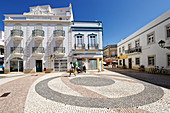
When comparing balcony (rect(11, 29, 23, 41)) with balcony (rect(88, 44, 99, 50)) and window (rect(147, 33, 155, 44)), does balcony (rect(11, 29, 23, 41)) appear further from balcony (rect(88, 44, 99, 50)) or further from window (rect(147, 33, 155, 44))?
window (rect(147, 33, 155, 44))

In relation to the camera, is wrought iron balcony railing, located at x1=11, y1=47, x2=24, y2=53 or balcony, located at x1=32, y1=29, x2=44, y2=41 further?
balcony, located at x1=32, y1=29, x2=44, y2=41

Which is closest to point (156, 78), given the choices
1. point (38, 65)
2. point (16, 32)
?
point (38, 65)

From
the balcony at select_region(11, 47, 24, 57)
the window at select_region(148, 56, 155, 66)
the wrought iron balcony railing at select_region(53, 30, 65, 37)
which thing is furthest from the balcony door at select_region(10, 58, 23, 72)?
the window at select_region(148, 56, 155, 66)

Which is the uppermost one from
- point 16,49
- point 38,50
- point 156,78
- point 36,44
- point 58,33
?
point 58,33

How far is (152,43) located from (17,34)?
23208 mm

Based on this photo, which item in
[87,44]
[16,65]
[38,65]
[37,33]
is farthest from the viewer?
[87,44]

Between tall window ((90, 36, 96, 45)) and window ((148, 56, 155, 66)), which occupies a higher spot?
tall window ((90, 36, 96, 45))

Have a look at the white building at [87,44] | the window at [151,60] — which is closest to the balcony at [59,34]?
the white building at [87,44]

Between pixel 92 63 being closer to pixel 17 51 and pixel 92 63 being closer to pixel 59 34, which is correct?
pixel 59 34

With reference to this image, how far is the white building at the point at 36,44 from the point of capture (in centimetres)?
1314

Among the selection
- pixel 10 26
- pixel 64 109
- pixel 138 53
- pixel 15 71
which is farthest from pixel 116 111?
pixel 10 26

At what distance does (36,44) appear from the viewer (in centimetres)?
1347

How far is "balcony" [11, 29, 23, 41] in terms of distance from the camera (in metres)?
12.8

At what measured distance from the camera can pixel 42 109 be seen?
3.07 m
